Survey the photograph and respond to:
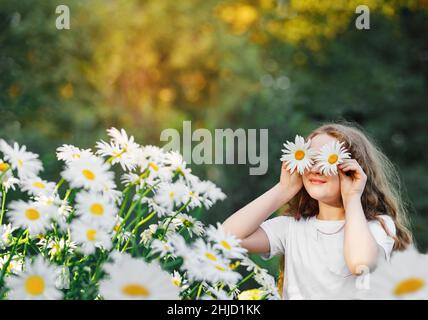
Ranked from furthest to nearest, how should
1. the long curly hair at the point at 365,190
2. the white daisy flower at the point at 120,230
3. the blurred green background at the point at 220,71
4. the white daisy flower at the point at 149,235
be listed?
the blurred green background at the point at 220,71
the long curly hair at the point at 365,190
the white daisy flower at the point at 149,235
the white daisy flower at the point at 120,230

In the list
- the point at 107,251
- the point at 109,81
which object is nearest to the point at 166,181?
the point at 107,251

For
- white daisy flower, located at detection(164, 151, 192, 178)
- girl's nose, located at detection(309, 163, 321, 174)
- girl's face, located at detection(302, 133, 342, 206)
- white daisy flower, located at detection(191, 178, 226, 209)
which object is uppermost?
girl's nose, located at detection(309, 163, 321, 174)

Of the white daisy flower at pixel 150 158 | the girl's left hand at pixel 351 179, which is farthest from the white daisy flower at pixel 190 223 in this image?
the girl's left hand at pixel 351 179

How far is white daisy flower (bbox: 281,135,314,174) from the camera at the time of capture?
1.24 m

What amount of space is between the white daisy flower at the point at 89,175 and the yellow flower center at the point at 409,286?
41cm

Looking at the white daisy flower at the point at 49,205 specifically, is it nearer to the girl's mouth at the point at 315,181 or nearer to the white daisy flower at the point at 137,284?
the white daisy flower at the point at 137,284

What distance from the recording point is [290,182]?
132 cm

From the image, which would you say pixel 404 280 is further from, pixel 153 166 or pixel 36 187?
pixel 36 187

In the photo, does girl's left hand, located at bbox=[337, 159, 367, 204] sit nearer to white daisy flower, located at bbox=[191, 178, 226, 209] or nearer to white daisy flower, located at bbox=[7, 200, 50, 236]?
white daisy flower, located at bbox=[191, 178, 226, 209]

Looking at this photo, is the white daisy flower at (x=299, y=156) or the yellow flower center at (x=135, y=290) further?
the white daisy flower at (x=299, y=156)

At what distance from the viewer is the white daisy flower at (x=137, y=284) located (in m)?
0.77

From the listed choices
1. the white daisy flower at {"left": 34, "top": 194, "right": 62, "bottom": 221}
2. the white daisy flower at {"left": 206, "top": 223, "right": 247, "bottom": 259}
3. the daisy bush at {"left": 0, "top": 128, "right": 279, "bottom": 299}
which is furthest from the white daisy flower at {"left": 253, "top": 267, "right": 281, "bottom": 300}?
the white daisy flower at {"left": 34, "top": 194, "right": 62, "bottom": 221}

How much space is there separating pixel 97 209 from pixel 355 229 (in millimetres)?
536

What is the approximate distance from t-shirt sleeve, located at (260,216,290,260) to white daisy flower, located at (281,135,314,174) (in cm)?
17
